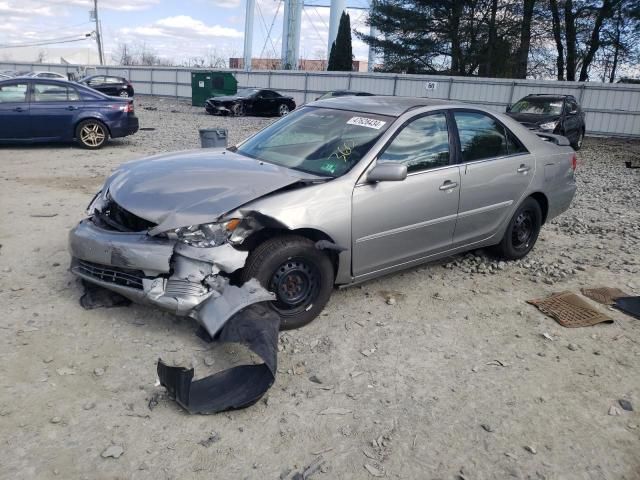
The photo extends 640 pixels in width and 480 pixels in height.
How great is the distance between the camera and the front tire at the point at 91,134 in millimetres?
11172

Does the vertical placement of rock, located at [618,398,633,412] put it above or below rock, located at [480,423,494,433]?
above

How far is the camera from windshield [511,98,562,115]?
14.5 m

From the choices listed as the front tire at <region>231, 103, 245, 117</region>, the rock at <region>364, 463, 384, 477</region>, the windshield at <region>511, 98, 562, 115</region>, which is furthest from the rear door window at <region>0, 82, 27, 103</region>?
the windshield at <region>511, 98, 562, 115</region>

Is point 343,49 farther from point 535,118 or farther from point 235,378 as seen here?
point 235,378

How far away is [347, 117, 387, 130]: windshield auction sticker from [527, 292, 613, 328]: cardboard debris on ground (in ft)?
6.50

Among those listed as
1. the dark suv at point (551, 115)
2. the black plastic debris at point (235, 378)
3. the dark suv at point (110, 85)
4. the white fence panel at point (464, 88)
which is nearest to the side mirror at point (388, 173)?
the black plastic debris at point (235, 378)

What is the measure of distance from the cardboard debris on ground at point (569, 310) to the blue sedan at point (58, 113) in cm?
987

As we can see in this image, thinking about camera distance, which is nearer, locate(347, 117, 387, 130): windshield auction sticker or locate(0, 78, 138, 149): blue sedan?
locate(347, 117, 387, 130): windshield auction sticker

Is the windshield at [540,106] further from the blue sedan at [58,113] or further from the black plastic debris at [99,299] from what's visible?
the black plastic debris at [99,299]

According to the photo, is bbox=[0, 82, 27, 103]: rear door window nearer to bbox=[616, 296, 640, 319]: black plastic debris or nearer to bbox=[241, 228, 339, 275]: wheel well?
bbox=[241, 228, 339, 275]: wheel well

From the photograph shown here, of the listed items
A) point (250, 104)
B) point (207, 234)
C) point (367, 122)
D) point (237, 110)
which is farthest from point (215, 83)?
point (207, 234)

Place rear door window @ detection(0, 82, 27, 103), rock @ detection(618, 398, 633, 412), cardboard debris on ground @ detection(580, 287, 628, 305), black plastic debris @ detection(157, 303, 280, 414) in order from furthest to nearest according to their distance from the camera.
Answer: rear door window @ detection(0, 82, 27, 103) → cardboard debris on ground @ detection(580, 287, 628, 305) → rock @ detection(618, 398, 633, 412) → black plastic debris @ detection(157, 303, 280, 414)

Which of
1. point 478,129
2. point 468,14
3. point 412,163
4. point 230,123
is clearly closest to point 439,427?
point 412,163

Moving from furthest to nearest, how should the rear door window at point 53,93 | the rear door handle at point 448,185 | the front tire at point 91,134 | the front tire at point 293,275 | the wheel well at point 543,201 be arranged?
1. the front tire at point 91,134
2. the rear door window at point 53,93
3. the wheel well at point 543,201
4. the rear door handle at point 448,185
5. the front tire at point 293,275
